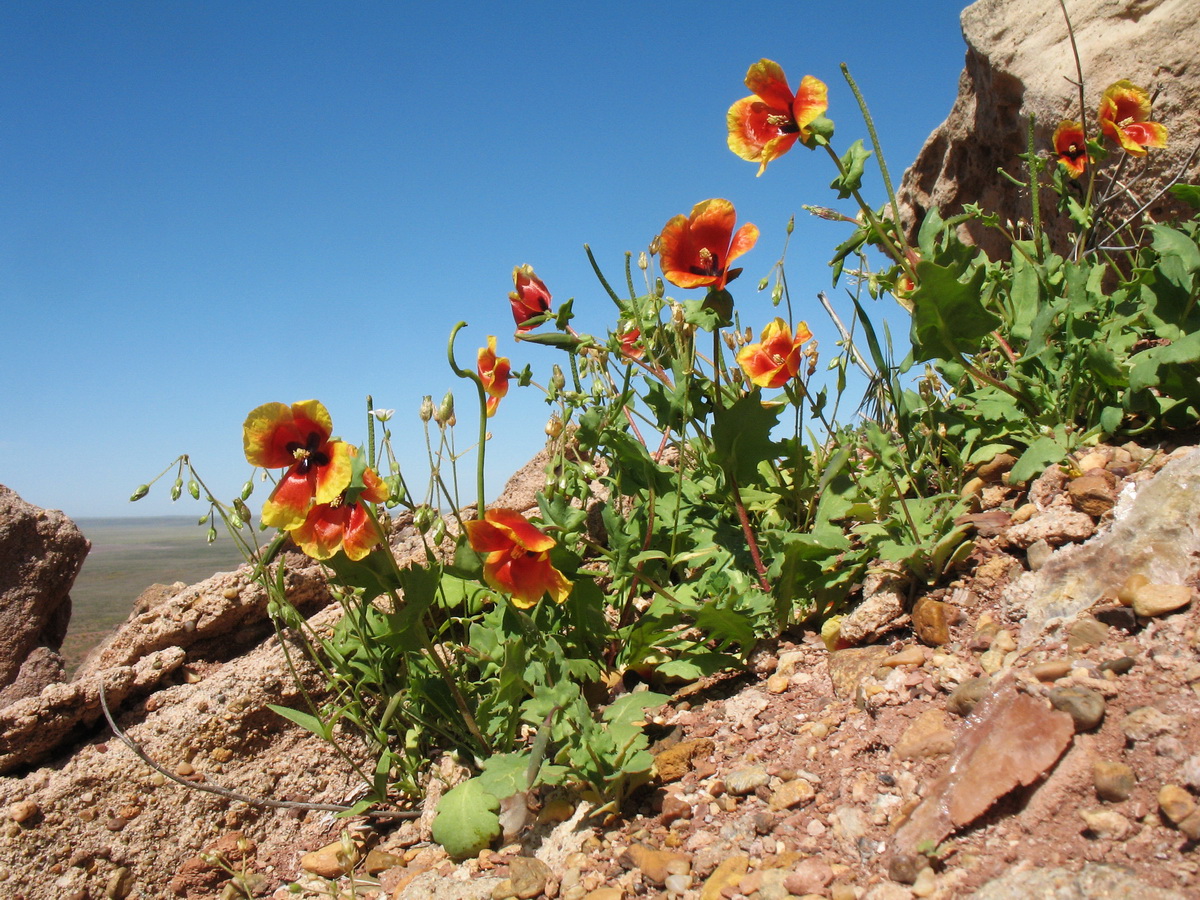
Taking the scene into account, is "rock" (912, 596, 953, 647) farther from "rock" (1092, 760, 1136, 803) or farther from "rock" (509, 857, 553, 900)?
"rock" (509, 857, 553, 900)

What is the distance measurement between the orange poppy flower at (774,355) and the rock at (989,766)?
120cm

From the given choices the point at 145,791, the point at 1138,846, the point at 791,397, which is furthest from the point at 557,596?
the point at 145,791

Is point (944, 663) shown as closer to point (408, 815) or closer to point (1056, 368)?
point (1056, 368)

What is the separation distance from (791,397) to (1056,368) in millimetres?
824

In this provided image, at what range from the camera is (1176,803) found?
1.12m

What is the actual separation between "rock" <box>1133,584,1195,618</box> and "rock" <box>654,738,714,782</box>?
0.93 meters

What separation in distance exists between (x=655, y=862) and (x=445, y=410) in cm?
113

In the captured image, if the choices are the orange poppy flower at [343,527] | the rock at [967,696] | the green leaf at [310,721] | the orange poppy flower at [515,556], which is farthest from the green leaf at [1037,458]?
the green leaf at [310,721]

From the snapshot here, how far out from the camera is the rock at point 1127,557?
1694mm

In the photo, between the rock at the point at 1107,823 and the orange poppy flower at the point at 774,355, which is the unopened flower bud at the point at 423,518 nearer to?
the orange poppy flower at the point at 774,355

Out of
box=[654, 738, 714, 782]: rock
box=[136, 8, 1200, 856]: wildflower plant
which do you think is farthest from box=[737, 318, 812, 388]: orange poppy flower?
box=[654, 738, 714, 782]: rock

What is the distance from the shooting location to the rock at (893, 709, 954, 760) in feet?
4.89

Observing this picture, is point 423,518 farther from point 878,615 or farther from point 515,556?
point 878,615

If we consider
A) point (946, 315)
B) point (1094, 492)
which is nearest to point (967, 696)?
point (1094, 492)
